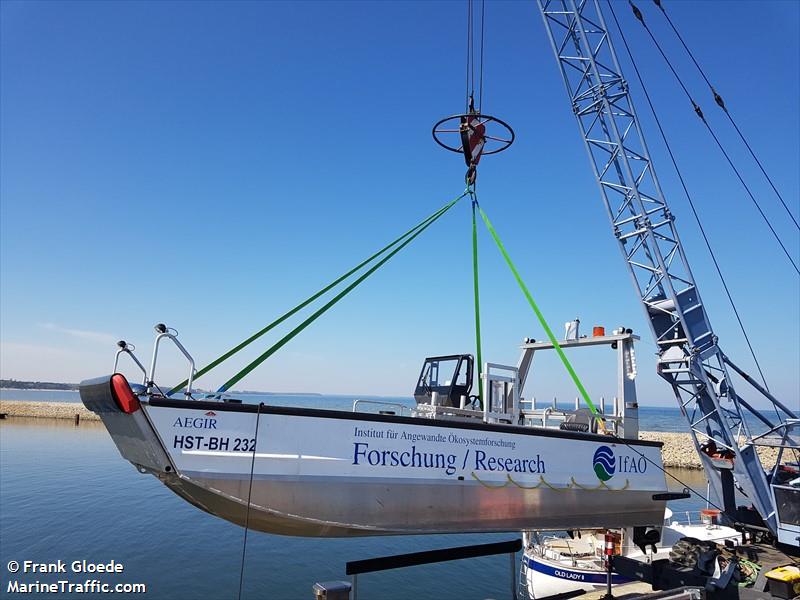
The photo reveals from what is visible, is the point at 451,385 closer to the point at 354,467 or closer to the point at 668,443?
the point at 354,467

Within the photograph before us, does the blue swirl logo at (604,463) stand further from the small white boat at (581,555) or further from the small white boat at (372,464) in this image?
the small white boat at (581,555)

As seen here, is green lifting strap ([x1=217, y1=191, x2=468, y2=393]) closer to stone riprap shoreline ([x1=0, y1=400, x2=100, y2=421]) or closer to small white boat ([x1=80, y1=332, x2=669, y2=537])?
small white boat ([x1=80, y1=332, x2=669, y2=537])

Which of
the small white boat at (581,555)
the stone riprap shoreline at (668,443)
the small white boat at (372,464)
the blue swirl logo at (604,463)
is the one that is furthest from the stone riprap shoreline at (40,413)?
the blue swirl logo at (604,463)

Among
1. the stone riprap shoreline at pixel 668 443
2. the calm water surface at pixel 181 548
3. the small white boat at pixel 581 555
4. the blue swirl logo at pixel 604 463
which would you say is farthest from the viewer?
the stone riprap shoreline at pixel 668 443

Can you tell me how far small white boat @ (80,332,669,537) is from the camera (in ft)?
17.0

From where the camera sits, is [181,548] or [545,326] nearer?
[545,326]

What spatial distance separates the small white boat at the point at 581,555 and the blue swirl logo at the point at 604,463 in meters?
3.71

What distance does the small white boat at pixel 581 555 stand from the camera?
35.0 feet

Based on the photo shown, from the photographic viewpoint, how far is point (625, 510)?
763cm

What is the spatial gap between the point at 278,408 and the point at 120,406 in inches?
59.0

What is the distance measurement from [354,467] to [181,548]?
12758 millimetres

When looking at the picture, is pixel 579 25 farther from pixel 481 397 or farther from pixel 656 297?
pixel 481 397

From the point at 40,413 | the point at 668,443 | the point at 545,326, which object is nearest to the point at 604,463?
the point at 545,326

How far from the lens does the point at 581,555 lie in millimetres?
11508
